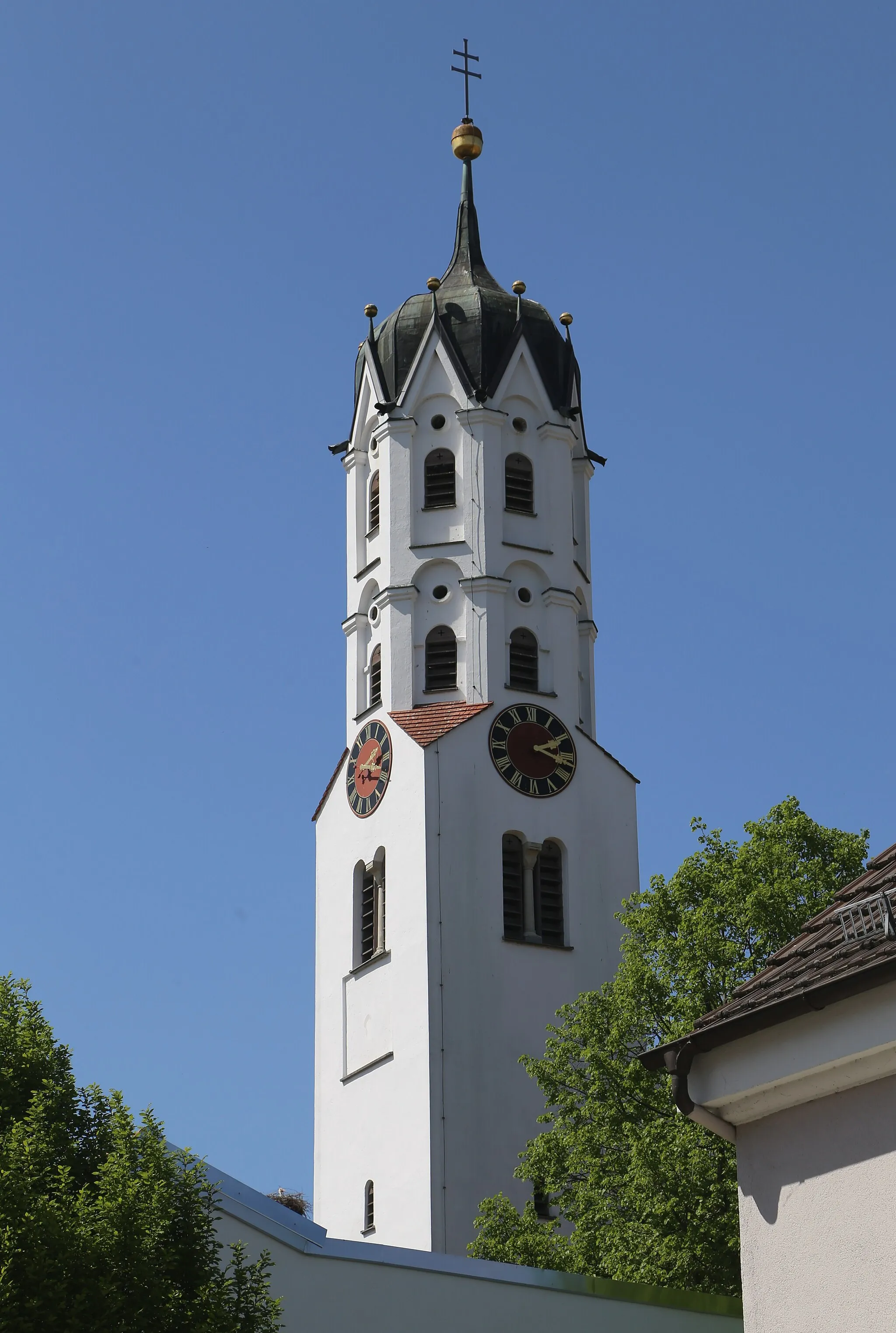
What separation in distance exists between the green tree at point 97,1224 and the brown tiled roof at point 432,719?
102 feet

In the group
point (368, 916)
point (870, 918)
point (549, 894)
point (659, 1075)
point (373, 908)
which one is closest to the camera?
point (870, 918)

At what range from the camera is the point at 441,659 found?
51.2 metres

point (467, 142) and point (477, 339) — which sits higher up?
point (467, 142)

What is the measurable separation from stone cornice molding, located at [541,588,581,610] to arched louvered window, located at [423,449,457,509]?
123 inches

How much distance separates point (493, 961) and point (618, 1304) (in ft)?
87.3

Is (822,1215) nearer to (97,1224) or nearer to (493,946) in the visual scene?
(97,1224)

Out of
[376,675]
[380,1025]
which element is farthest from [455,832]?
[376,675]

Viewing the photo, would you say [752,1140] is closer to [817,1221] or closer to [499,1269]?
[817,1221]

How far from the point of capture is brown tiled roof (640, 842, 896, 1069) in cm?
1238

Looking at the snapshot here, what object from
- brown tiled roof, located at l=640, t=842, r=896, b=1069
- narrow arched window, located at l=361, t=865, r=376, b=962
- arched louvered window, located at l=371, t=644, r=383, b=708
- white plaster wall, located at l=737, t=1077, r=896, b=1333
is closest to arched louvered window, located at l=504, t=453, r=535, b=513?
arched louvered window, located at l=371, t=644, r=383, b=708

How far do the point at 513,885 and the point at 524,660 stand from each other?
593 cm

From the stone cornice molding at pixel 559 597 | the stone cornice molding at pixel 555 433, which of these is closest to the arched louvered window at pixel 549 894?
the stone cornice molding at pixel 559 597

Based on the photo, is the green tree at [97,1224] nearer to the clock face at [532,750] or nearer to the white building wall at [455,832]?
the white building wall at [455,832]

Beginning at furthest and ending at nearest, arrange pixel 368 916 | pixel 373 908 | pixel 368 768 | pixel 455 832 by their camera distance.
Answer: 1. pixel 368 768
2. pixel 368 916
3. pixel 373 908
4. pixel 455 832
